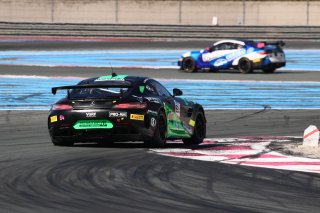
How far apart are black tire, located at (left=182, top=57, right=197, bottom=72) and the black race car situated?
1901 centimetres

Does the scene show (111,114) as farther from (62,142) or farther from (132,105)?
(62,142)

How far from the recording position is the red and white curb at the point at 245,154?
11141mm

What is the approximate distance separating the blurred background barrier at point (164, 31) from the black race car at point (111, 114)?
28.4m

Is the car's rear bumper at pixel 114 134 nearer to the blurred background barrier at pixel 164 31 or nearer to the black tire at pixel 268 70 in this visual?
the black tire at pixel 268 70

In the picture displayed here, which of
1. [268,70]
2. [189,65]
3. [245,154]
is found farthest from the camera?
[268,70]

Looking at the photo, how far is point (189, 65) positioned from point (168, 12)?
16159 mm

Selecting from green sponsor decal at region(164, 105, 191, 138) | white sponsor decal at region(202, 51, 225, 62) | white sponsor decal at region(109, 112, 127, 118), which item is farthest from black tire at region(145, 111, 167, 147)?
white sponsor decal at region(202, 51, 225, 62)

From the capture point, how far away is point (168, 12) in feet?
160

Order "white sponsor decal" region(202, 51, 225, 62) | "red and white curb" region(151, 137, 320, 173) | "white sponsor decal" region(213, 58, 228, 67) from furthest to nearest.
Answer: "white sponsor decal" region(202, 51, 225, 62)
"white sponsor decal" region(213, 58, 228, 67)
"red and white curb" region(151, 137, 320, 173)

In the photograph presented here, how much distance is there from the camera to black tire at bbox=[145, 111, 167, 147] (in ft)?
43.1

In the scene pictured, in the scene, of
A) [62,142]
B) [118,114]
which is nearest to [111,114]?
[118,114]

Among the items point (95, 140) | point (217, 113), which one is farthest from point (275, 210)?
point (217, 113)

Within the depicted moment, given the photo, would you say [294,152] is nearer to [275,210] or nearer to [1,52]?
[275,210]

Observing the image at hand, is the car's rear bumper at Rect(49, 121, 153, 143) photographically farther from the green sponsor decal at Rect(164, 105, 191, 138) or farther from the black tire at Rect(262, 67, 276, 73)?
the black tire at Rect(262, 67, 276, 73)
